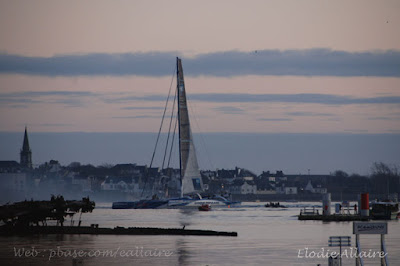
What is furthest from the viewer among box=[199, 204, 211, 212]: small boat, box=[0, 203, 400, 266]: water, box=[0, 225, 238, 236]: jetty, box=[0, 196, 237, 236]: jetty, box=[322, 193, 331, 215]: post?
box=[199, 204, 211, 212]: small boat

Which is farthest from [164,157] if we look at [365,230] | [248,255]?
[365,230]

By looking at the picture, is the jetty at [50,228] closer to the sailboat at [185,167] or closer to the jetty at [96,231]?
the jetty at [96,231]

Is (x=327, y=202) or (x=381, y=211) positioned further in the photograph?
(x=381, y=211)

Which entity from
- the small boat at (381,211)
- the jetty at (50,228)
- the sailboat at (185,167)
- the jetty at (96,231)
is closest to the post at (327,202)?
the small boat at (381,211)

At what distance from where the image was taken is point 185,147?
159 m

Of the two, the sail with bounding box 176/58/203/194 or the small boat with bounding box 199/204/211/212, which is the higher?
the sail with bounding box 176/58/203/194

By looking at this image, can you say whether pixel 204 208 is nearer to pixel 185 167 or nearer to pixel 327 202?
pixel 185 167

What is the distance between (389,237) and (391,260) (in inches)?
795

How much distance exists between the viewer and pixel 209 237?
6256 centimetres

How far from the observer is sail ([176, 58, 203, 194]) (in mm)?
158625

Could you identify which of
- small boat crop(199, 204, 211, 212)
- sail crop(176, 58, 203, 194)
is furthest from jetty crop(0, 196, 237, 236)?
sail crop(176, 58, 203, 194)

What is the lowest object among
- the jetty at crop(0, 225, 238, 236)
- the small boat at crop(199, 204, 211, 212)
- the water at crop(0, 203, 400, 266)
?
the water at crop(0, 203, 400, 266)

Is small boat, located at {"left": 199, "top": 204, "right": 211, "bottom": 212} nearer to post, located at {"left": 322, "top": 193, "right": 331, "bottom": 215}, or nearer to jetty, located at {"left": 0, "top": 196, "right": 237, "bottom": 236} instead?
post, located at {"left": 322, "top": 193, "right": 331, "bottom": 215}

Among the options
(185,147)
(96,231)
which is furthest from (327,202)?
(185,147)
